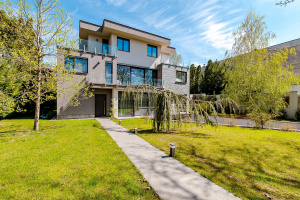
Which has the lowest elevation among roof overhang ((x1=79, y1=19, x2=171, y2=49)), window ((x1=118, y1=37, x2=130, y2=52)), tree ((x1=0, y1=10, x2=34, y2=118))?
tree ((x1=0, y1=10, x2=34, y2=118))

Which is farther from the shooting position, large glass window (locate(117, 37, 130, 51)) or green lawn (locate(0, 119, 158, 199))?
large glass window (locate(117, 37, 130, 51))

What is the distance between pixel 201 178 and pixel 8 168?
5528mm

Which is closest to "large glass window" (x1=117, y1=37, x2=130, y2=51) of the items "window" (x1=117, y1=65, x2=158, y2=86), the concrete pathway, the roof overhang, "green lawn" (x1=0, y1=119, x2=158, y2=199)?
the roof overhang

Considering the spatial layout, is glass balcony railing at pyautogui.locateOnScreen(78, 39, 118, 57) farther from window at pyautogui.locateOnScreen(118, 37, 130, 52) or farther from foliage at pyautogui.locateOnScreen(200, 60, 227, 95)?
foliage at pyautogui.locateOnScreen(200, 60, 227, 95)

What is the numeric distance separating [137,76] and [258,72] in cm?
1332

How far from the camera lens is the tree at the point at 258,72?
12344 millimetres

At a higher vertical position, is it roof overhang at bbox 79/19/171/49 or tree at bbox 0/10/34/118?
roof overhang at bbox 79/19/171/49

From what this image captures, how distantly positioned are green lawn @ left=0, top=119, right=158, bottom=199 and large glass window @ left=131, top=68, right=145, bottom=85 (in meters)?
11.9

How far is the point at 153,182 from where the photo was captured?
3193 mm

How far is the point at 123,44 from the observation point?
54.1 ft

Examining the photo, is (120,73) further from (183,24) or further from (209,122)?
(209,122)

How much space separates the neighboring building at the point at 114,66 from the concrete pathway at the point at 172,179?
10.8 meters

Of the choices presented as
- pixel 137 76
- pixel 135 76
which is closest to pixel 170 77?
pixel 137 76

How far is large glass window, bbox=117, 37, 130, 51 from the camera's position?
16236 mm
